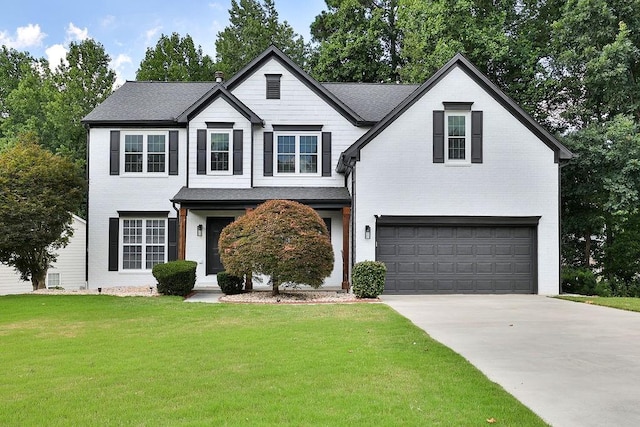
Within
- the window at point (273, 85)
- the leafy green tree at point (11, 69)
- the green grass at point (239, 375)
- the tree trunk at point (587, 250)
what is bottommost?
the green grass at point (239, 375)

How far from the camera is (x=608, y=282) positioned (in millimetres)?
20828

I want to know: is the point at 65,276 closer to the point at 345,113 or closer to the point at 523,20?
the point at 345,113

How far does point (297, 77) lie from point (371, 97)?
351cm

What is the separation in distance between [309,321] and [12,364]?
5.19 meters

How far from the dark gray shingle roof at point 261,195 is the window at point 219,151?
2.78 feet

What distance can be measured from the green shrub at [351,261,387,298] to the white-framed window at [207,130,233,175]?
681cm

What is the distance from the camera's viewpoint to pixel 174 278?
Answer: 1495cm

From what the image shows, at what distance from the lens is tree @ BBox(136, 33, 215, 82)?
32844mm

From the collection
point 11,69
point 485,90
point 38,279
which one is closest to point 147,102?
point 38,279

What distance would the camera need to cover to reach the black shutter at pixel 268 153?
1856cm

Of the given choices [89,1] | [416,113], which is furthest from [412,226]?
[89,1]

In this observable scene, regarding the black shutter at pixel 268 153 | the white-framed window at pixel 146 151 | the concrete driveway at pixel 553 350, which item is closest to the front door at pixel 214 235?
the black shutter at pixel 268 153

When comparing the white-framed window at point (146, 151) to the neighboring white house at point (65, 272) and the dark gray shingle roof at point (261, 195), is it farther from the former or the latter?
the neighboring white house at point (65, 272)

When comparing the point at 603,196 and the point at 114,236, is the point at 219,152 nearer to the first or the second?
the point at 114,236
